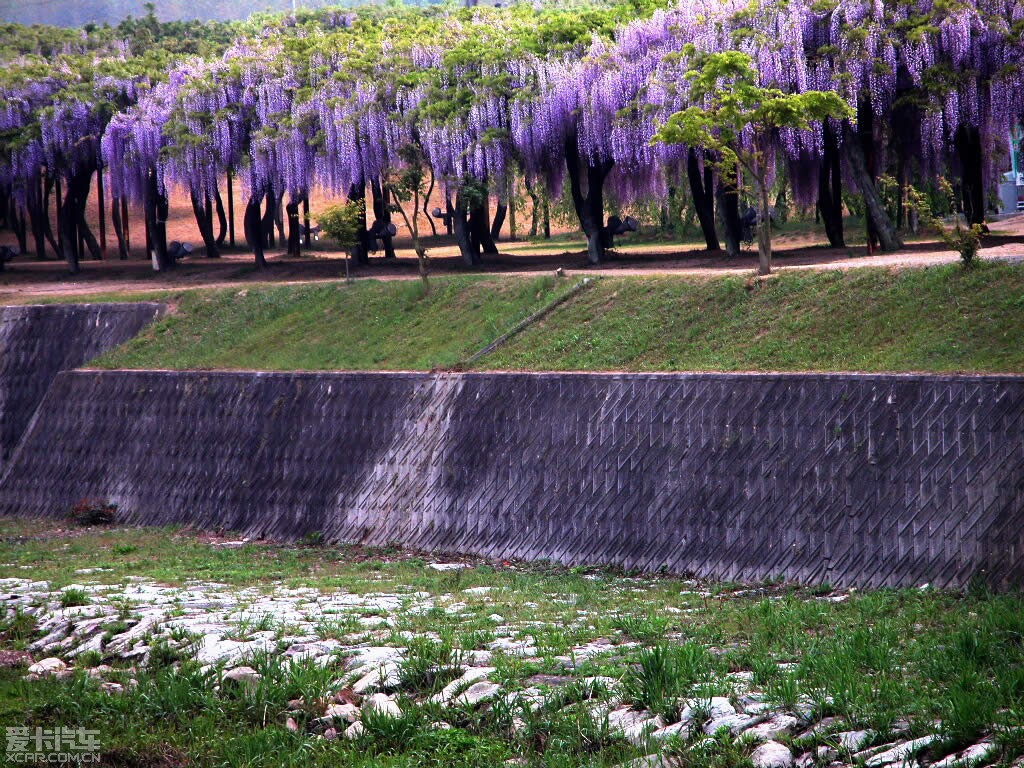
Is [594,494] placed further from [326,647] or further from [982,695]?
[982,695]

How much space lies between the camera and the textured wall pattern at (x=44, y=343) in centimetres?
3228

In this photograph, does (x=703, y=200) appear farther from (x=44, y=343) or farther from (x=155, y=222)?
(x=155, y=222)

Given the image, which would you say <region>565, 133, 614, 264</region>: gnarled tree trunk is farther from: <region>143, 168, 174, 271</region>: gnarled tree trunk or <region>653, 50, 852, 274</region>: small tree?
<region>143, 168, 174, 271</region>: gnarled tree trunk

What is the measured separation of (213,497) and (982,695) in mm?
19014

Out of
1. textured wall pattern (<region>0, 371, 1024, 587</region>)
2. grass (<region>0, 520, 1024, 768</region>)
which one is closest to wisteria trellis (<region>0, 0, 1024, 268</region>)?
textured wall pattern (<region>0, 371, 1024, 587</region>)

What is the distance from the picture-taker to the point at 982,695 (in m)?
8.98

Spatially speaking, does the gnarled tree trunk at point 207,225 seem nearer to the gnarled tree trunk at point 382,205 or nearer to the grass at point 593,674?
the gnarled tree trunk at point 382,205

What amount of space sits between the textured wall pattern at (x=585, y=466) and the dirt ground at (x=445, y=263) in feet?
19.3

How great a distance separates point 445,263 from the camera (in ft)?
124

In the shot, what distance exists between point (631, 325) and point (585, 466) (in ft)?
15.2

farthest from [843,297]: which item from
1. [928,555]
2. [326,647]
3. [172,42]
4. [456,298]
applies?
[172,42]

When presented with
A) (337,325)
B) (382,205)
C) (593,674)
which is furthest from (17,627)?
(382,205)

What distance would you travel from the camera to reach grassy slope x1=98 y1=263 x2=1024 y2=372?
18.5 metres

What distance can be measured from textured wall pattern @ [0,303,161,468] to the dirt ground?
3.58 m
